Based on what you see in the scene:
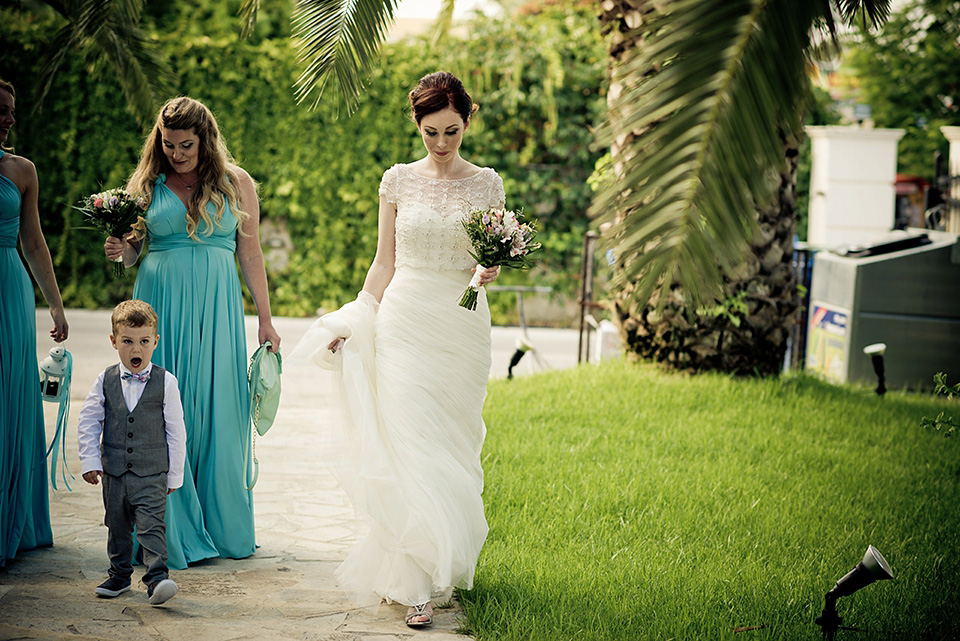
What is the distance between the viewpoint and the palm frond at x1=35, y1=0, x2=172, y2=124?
18.4 feet

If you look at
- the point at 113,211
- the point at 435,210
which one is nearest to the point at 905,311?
the point at 435,210

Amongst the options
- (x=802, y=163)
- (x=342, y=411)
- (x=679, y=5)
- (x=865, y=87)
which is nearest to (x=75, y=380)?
(x=342, y=411)

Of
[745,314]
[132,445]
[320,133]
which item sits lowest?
[132,445]

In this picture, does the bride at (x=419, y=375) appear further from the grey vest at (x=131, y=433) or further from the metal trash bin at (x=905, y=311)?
the metal trash bin at (x=905, y=311)

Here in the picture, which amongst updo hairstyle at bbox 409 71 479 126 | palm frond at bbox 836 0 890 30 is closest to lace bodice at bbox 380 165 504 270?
updo hairstyle at bbox 409 71 479 126

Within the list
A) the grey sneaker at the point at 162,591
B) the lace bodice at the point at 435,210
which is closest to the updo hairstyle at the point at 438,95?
the lace bodice at the point at 435,210

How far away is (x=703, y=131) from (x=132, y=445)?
266cm

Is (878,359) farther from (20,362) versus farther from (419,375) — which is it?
(20,362)

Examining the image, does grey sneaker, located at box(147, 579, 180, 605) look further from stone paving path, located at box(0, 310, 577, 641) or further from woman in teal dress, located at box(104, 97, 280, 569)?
woman in teal dress, located at box(104, 97, 280, 569)

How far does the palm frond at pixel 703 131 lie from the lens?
220cm

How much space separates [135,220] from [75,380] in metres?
4.71

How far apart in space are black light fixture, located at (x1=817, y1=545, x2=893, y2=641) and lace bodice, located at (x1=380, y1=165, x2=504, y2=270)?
1.94 meters

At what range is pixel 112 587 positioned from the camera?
387 centimetres

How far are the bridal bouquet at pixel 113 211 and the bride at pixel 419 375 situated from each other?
3.27 ft
